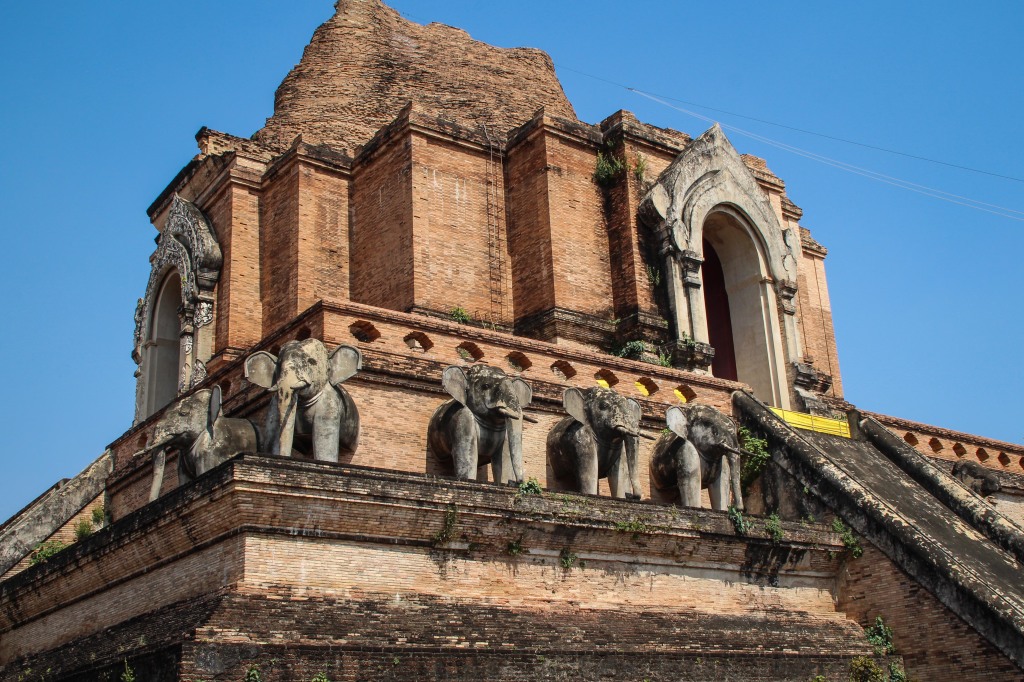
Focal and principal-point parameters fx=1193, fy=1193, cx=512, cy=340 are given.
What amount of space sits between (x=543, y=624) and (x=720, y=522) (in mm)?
2553

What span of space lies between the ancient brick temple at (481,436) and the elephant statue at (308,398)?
48 millimetres

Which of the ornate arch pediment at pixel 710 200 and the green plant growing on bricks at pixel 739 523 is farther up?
the ornate arch pediment at pixel 710 200

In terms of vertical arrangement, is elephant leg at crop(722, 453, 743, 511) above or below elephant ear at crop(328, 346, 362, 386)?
below

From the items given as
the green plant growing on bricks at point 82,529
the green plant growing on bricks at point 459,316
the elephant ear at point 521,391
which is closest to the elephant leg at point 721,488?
the elephant ear at point 521,391

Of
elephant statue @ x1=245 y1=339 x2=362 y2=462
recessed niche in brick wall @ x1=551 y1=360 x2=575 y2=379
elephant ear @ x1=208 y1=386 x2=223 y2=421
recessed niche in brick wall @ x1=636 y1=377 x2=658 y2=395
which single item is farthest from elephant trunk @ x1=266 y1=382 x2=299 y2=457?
recessed niche in brick wall @ x1=636 y1=377 x2=658 y2=395

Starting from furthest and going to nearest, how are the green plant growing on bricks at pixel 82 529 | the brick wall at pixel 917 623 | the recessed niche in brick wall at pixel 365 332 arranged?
1. the green plant growing on bricks at pixel 82 529
2. the recessed niche in brick wall at pixel 365 332
3. the brick wall at pixel 917 623

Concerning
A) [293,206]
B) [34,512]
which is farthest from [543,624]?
[293,206]

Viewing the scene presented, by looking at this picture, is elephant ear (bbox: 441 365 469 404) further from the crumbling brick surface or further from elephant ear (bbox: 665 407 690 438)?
the crumbling brick surface

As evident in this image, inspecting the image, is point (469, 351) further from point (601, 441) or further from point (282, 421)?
point (282, 421)

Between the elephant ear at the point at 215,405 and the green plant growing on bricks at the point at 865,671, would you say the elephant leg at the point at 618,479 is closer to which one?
the green plant growing on bricks at the point at 865,671

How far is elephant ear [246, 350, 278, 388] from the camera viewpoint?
11.4 metres

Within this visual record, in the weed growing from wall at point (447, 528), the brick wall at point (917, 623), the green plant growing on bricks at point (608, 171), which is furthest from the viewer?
the green plant growing on bricks at point (608, 171)

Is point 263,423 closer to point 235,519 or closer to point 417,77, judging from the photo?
point 235,519

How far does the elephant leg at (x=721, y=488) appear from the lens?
43.5 ft
